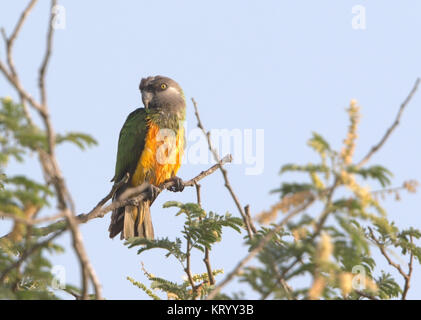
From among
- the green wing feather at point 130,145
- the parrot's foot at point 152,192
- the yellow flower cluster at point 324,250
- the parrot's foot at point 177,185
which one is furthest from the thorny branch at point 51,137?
the green wing feather at point 130,145

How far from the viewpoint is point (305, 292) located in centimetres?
312

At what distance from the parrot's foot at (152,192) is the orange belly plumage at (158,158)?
0.27 m

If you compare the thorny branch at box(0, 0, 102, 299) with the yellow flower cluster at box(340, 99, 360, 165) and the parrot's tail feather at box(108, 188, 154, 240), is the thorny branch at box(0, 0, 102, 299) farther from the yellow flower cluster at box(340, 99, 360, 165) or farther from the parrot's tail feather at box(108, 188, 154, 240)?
the parrot's tail feather at box(108, 188, 154, 240)

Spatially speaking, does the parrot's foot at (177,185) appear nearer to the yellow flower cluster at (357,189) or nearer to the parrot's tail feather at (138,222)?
the parrot's tail feather at (138,222)

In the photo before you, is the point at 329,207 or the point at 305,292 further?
the point at 305,292

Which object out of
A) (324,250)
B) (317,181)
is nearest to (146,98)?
(317,181)

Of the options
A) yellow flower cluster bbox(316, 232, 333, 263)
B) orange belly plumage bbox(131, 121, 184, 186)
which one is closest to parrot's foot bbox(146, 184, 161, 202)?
orange belly plumage bbox(131, 121, 184, 186)

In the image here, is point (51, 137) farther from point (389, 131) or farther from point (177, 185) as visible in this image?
point (177, 185)

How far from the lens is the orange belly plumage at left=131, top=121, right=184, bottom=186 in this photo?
9.05 meters

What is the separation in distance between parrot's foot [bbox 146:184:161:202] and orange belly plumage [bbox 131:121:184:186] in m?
0.27

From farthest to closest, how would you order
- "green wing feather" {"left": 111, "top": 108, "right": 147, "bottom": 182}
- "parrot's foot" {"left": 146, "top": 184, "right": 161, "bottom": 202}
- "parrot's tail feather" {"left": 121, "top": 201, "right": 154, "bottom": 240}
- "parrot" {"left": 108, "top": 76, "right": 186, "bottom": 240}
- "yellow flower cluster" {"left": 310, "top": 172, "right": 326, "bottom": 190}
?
"green wing feather" {"left": 111, "top": 108, "right": 147, "bottom": 182} < "parrot" {"left": 108, "top": 76, "right": 186, "bottom": 240} < "parrot's tail feather" {"left": 121, "top": 201, "right": 154, "bottom": 240} < "parrot's foot" {"left": 146, "top": 184, "right": 161, "bottom": 202} < "yellow flower cluster" {"left": 310, "top": 172, "right": 326, "bottom": 190}
